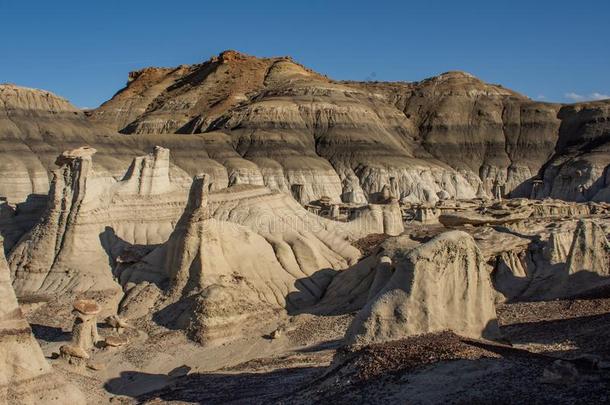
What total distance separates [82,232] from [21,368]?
631 inches

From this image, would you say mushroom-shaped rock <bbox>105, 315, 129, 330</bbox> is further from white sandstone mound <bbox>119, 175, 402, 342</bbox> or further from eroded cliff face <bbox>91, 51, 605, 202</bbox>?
eroded cliff face <bbox>91, 51, 605, 202</bbox>

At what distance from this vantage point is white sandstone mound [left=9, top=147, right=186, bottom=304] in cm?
3174

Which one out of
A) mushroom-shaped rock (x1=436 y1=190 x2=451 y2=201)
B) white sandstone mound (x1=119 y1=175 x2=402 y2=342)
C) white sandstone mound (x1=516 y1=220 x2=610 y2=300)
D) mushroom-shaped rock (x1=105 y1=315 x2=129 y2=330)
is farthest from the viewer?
mushroom-shaped rock (x1=436 y1=190 x2=451 y2=201)

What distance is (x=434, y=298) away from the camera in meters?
18.4

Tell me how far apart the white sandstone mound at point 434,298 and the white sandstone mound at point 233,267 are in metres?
9.91

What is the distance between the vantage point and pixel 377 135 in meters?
102

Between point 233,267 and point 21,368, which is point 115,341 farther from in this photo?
point 21,368

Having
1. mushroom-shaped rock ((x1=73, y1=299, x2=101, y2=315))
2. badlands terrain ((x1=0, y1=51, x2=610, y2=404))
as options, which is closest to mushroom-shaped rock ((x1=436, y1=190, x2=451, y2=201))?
badlands terrain ((x1=0, y1=51, x2=610, y2=404))

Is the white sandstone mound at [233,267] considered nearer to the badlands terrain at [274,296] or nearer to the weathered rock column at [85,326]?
the badlands terrain at [274,296]

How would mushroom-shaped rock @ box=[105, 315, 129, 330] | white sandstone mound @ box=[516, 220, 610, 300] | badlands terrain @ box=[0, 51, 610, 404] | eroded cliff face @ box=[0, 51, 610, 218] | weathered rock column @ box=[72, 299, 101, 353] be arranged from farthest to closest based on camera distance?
eroded cliff face @ box=[0, 51, 610, 218]
mushroom-shaped rock @ box=[105, 315, 129, 330]
white sandstone mound @ box=[516, 220, 610, 300]
weathered rock column @ box=[72, 299, 101, 353]
badlands terrain @ box=[0, 51, 610, 404]

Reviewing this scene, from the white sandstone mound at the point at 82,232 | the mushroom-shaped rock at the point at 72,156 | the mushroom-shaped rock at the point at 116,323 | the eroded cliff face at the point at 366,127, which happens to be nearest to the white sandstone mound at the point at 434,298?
the mushroom-shaped rock at the point at 116,323

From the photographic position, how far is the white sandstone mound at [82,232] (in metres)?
31.7

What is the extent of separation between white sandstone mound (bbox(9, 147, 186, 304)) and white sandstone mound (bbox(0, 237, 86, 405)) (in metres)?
12.8

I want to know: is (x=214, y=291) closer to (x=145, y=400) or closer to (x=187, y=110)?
(x=145, y=400)
